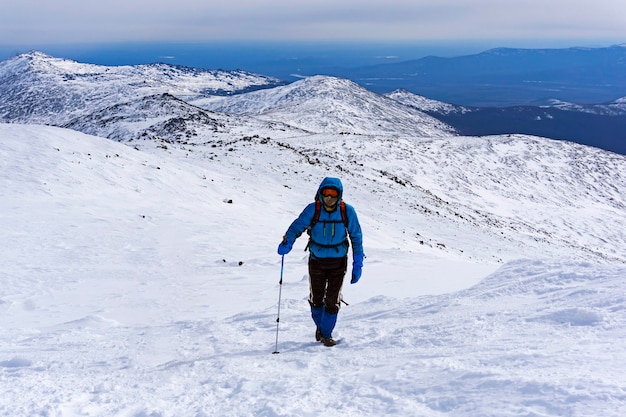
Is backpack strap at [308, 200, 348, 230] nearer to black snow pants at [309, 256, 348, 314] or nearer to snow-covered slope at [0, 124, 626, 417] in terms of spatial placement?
black snow pants at [309, 256, 348, 314]

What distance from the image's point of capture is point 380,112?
622ft

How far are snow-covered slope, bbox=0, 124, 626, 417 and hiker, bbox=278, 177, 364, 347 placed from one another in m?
0.56

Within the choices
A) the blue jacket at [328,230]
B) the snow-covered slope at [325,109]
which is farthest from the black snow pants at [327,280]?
the snow-covered slope at [325,109]

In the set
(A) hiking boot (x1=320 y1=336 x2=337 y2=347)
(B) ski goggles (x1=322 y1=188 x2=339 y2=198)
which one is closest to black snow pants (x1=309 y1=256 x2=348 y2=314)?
(A) hiking boot (x1=320 y1=336 x2=337 y2=347)

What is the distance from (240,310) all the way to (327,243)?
152 inches

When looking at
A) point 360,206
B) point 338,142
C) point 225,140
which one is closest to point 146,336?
point 360,206

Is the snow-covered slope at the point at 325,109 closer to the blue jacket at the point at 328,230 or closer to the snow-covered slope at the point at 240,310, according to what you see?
the snow-covered slope at the point at 240,310

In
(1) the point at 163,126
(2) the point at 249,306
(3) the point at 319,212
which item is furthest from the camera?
(1) the point at 163,126

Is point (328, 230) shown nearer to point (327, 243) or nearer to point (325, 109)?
point (327, 243)

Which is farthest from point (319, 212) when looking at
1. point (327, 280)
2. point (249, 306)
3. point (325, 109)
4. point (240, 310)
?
point (325, 109)

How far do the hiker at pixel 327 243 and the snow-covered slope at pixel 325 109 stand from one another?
129 metres

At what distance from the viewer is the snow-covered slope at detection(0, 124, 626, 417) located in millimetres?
4371

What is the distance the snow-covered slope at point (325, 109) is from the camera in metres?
146

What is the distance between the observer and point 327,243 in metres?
6.32
